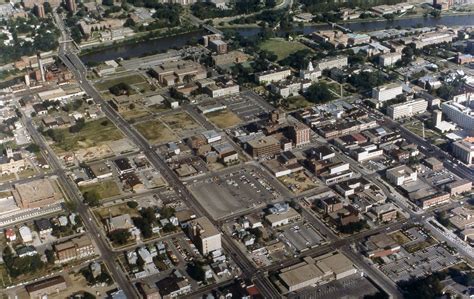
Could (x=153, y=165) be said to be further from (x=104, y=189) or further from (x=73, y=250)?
(x=73, y=250)

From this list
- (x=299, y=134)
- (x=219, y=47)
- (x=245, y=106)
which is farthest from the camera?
(x=219, y=47)

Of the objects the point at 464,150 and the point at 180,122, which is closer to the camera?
the point at 464,150

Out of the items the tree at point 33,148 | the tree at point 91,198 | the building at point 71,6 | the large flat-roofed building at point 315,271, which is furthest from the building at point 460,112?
the building at point 71,6

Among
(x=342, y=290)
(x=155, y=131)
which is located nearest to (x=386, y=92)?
(x=155, y=131)

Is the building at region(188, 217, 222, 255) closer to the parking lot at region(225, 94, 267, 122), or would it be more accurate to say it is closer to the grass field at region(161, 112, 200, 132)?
the grass field at region(161, 112, 200, 132)

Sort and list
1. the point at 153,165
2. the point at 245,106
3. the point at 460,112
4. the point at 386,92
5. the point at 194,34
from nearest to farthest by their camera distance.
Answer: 1. the point at 153,165
2. the point at 460,112
3. the point at 386,92
4. the point at 245,106
5. the point at 194,34

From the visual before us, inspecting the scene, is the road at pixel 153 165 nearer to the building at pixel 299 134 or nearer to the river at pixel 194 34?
the river at pixel 194 34

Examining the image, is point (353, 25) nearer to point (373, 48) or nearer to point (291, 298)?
point (373, 48)
